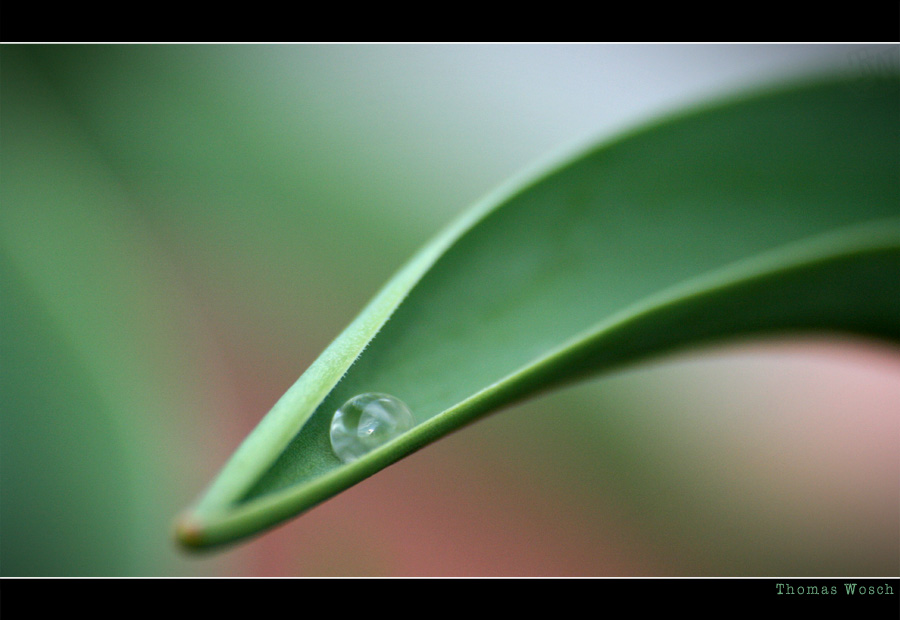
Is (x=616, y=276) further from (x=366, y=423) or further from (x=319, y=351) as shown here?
(x=319, y=351)

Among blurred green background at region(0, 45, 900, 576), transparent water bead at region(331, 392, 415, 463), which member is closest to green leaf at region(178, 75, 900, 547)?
transparent water bead at region(331, 392, 415, 463)

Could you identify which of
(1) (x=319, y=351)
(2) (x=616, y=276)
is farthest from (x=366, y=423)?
(1) (x=319, y=351)

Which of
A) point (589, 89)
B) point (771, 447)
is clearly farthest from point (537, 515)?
point (589, 89)

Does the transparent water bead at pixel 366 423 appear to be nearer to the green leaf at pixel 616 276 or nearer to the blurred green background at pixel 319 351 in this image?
the green leaf at pixel 616 276

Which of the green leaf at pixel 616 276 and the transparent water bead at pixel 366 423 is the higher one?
the green leaf at pixel 616 276

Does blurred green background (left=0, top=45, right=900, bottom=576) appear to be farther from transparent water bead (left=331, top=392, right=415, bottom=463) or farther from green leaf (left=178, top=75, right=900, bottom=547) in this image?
transparent water bead (left=331, top=392, right=415, bottom=463)

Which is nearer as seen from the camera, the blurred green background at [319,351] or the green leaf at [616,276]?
the green leaf at [616,276]

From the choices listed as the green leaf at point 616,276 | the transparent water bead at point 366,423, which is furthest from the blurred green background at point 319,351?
the transparent water bead at point 366,423
